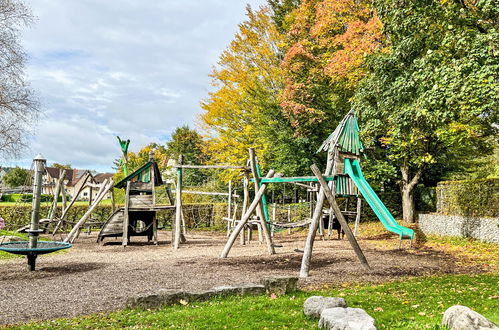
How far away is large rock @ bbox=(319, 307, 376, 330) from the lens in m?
3.80

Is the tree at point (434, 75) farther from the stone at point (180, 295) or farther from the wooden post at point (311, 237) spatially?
the stone at point (180, 295)

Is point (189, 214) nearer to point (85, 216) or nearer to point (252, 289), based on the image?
point (85, 216)

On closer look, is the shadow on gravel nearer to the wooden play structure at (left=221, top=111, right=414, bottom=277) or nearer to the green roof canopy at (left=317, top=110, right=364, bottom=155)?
the wooden play structure at (left=221, top=111, right=414, bottom=277)

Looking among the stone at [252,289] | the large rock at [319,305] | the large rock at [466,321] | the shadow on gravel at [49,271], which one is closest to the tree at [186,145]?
the shadow on gravel at [49,271]

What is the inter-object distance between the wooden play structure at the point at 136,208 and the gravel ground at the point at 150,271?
3.56ft

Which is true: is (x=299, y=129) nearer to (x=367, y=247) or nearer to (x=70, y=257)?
(x=367, y=247)

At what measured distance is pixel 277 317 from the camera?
4.89m

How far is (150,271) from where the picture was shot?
29.1 ft

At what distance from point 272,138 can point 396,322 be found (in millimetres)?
19318

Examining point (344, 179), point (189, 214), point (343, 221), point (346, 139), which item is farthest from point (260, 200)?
point (189, 214)

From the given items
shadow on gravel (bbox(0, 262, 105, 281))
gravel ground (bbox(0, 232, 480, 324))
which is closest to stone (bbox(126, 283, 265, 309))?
gravel ground (bbox(0, 232, 480, 324))

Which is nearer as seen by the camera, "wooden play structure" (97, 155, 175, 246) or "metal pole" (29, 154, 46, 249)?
"metal pole" (29, 154, 46, 249)

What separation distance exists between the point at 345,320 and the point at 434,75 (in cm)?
842

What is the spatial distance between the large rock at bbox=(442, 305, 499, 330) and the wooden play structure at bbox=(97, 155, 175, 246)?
428 inches
